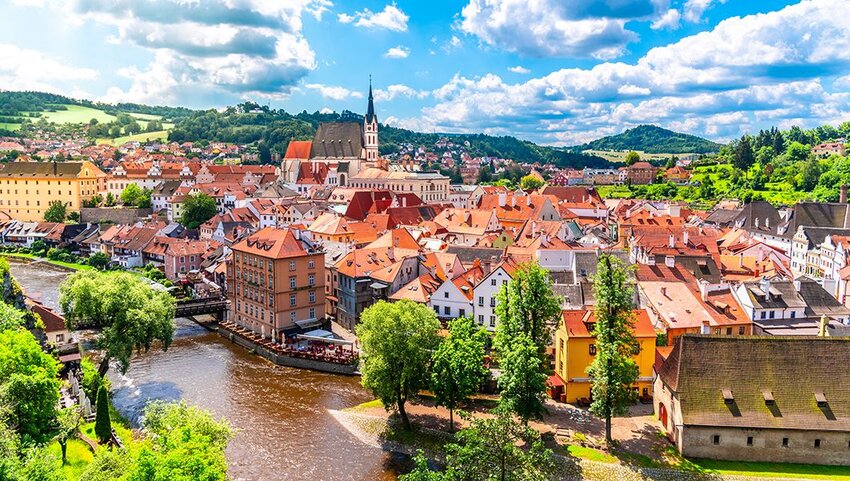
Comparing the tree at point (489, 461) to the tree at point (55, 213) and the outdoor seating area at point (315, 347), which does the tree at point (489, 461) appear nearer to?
the outdoor seating area at point (315, 347)

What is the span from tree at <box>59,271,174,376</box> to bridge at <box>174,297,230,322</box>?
12719mm

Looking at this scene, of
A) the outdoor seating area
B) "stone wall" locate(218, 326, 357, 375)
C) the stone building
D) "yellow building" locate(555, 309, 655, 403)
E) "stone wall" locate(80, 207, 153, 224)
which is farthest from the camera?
"stone wall" locate(80, 207, 153, 224)

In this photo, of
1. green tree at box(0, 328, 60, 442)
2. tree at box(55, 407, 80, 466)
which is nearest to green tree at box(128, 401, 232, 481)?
tree at box(55, 407, 80, 466)

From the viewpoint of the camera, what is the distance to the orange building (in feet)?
172

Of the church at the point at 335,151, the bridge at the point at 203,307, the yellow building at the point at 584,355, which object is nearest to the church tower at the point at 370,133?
the church at the point at 335,151

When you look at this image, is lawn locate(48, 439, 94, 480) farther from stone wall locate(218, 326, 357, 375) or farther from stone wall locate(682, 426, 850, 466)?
stone wall locate(682, 426, 850, 466)

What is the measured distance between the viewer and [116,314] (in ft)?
140

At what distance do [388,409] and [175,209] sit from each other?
91661 millimetres

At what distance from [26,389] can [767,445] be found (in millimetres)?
35657

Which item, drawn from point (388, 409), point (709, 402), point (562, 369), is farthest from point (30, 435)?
point (709, 402)

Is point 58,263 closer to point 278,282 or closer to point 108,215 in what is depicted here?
point 108,215

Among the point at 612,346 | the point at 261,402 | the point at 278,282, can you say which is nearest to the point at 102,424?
the point at 261,402

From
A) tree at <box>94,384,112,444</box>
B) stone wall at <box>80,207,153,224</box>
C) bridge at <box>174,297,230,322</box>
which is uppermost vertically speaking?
stone wall at <box>80,207,153,224</box>

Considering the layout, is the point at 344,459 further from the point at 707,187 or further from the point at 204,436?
the point at 707,187
